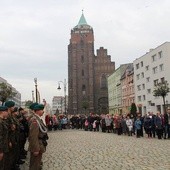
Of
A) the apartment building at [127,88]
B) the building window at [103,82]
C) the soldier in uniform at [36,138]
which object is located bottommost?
the soldier in uniform at [36,138]

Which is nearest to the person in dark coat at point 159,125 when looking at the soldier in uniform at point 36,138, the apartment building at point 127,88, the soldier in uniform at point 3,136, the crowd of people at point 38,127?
the crowd of people at point 38,127

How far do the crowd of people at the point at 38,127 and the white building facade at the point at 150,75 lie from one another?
2201cm

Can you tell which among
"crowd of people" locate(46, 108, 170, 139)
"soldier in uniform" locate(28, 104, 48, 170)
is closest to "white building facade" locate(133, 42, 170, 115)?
"crowd of people" locate(46, 108, 170, 139)

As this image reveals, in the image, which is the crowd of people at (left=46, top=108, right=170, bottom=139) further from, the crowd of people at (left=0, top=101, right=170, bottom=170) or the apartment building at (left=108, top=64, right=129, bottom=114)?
the apartment building at (left=108, top=64, right=129, bottom=114)

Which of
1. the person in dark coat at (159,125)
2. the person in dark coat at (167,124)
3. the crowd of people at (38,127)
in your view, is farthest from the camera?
the person in dark coat at (159,125)

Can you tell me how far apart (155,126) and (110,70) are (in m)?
85.7

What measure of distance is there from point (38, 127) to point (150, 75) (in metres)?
58.5

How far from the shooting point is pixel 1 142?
7387 mm

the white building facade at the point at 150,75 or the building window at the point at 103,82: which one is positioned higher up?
the building window at the point at 103,82

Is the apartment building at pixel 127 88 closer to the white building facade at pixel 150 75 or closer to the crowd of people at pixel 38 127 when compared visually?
the white building facade at pixel 150 75

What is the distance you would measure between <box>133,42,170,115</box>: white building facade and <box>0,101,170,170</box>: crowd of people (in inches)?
867

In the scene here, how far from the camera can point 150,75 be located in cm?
6462

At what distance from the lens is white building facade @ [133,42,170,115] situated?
2259 inches

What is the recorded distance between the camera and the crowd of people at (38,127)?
305 inches
